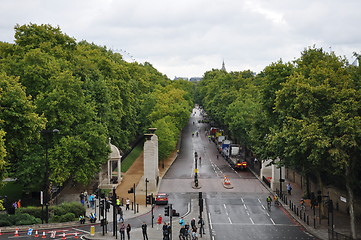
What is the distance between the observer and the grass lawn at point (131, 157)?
207 feet

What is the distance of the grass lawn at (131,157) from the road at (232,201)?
6.63 metres

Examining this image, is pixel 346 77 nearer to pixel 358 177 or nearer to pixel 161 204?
pixel 358 177

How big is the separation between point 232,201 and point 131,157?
29.9 m

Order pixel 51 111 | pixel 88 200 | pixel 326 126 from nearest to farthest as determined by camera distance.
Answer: pixel 326 126 → pixel 51 111 → pixel 88 200

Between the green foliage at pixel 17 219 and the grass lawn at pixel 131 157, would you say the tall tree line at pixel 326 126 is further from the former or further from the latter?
the grass lawn at pixel 131 157

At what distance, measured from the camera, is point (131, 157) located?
2771 inches

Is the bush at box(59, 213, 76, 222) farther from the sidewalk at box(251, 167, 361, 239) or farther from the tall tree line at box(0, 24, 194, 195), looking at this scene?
the sidewalk at box(251, 167, 361, 239)

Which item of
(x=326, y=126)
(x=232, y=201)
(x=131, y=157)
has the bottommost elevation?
(x=232, y=201)

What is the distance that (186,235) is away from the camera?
29.0m

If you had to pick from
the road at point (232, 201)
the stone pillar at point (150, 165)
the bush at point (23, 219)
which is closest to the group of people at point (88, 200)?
the bush at point (23, 219)

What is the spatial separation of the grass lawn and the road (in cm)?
663

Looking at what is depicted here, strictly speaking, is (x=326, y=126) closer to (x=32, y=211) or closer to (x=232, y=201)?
(x=232, y=201)

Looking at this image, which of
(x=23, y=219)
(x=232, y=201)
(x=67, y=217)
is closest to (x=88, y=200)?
(x=67, y=217)

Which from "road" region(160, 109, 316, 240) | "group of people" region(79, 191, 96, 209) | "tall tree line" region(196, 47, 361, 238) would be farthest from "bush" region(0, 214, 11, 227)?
"tall tree line" region(196, 47, 361, 238)
